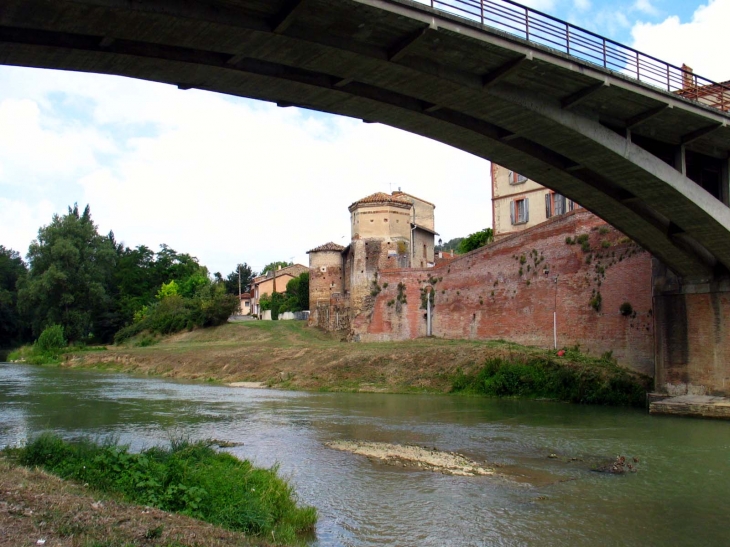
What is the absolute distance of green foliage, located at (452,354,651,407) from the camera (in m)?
21.2

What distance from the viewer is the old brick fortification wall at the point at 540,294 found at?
23.0 metres

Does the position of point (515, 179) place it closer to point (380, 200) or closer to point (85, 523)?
point (380, 200)

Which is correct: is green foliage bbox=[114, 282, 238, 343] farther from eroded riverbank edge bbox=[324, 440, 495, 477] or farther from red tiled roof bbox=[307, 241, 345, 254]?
eroded riverbank edge bbox=[324, 440, 495, 477]

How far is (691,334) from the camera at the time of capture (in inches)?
749

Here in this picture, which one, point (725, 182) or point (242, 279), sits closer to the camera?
point (725, 182)

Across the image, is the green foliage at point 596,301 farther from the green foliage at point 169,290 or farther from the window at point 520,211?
the green foliage at point 169,290

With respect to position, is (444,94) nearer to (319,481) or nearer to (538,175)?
(538,175)

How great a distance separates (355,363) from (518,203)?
13.4m

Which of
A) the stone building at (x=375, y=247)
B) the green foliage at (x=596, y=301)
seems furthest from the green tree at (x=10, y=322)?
the green foliage at (x=596, y=301)

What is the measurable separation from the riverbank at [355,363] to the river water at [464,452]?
6.81 feet

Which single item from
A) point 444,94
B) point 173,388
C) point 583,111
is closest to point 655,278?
point 583,111

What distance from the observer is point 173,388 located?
1144 inches

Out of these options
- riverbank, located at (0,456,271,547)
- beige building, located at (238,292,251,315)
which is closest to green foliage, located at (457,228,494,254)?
riverbank, located at (0,456,271,547)

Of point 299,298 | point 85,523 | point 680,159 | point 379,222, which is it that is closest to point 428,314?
point 379,222
